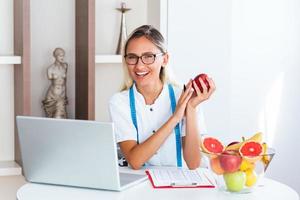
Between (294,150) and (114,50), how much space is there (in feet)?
4.04

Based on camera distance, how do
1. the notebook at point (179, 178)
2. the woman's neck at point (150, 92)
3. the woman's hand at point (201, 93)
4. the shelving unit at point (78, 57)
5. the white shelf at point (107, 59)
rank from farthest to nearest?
1. the white shelf at point (107, 59)
2. the shelving unit at point (78, 57)
3. the woman's neck at point (150, 92)
4. the woman's hand at point (201, 93)
5. the notebook at point (179, 178)

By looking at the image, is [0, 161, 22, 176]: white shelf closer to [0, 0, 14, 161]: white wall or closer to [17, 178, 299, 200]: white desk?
[0, 0, 14, 161]: white wall

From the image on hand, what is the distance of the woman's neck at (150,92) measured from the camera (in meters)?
2.57

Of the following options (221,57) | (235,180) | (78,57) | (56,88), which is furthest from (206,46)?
(235,180)

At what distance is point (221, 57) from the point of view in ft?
11.0

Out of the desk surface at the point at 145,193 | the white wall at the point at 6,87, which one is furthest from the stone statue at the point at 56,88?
the desk surface at the point at 145,193

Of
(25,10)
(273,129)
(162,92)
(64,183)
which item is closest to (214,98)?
(273,129)

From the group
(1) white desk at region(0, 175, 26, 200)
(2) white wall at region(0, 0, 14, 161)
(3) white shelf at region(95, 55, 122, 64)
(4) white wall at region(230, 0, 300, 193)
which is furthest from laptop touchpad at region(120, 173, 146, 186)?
(4) white wall at region(230, 0, 300, 193)

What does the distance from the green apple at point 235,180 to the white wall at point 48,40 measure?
1.61m

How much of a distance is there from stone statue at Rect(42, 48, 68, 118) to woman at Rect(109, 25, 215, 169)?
765 millimetres

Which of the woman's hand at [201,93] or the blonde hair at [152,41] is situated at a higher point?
the blonde hair at [152,41]

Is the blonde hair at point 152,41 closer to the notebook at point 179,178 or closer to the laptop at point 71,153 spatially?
the notebook at point 179,178

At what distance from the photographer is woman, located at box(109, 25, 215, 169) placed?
237 centimetres

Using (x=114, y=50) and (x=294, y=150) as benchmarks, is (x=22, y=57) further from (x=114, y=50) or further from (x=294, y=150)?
(x=294, y=150)
